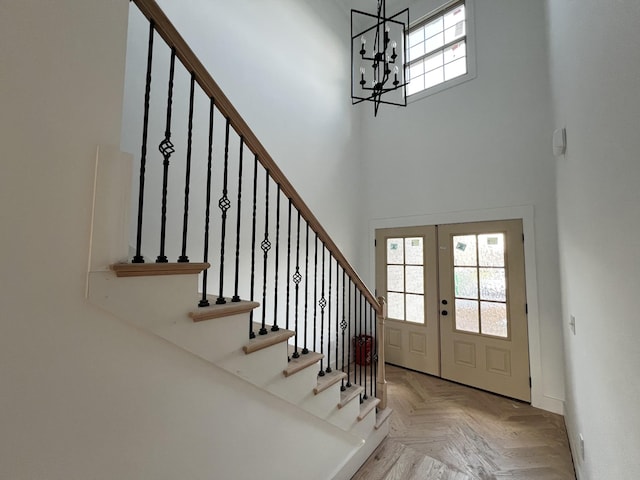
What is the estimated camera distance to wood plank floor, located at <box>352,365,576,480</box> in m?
2.14

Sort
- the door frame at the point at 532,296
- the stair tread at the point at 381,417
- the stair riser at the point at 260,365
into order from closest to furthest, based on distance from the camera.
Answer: the stair riser at the point at 260,365 → the stair tread at the point at 381,417 → the door frame at the point at 532,296

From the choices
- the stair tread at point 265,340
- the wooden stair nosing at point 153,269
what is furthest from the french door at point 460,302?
the wooden stair nosing at point 153,269

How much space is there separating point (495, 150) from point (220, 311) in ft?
12.2

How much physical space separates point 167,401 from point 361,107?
489 centimetres

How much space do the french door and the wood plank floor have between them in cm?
35

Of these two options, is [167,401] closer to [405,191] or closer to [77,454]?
[77,454]

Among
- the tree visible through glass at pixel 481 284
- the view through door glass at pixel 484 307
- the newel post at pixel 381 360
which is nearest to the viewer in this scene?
the newel post at pixel 381 360

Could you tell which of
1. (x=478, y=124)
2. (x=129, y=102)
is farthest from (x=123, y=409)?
(x=478, y=124)

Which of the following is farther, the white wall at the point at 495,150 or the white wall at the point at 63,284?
the white wall at the point at 495,150

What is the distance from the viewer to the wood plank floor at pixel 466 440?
2.14m

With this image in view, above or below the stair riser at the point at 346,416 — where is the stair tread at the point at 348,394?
above

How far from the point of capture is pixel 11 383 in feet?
2.58

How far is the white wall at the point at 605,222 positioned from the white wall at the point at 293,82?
8.59ft

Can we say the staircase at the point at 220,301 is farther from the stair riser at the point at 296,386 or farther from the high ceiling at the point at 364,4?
the high ceiling at the point at 364,4
